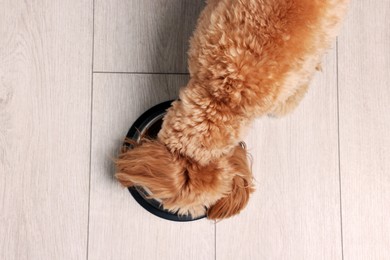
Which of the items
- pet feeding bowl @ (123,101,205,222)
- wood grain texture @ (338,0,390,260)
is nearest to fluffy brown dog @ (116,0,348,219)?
pet feeding bowl @ (123,101,205,222)

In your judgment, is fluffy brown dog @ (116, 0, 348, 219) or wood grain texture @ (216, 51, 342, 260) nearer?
fluffy brown dog @ (116, 0, 348, 219)

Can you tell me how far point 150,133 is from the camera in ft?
3.16

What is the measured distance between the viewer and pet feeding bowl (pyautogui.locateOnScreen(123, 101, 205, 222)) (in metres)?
0.95

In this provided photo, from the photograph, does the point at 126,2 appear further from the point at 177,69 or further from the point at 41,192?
the point at 41,192

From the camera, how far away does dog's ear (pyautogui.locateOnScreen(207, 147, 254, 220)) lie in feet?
2.54

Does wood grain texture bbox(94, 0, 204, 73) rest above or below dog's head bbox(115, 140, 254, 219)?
above

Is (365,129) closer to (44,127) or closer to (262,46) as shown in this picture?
(262,46)

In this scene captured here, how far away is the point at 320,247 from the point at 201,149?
469 mm

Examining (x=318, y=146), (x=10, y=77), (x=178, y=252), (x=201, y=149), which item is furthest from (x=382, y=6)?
(x=10, y=77)

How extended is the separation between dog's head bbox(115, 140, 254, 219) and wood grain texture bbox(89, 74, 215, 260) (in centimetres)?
23

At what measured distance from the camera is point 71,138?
99cm

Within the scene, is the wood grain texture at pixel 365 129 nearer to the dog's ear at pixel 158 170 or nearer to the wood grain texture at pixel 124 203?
the wood grain texture at pixel 124 203

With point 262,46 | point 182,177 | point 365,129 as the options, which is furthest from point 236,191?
point 365,129

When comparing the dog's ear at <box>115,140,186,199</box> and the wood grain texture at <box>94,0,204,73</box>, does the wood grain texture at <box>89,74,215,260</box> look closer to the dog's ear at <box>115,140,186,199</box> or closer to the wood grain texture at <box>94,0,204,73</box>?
the wood grain texture at <box>94,0,204,73</box>
